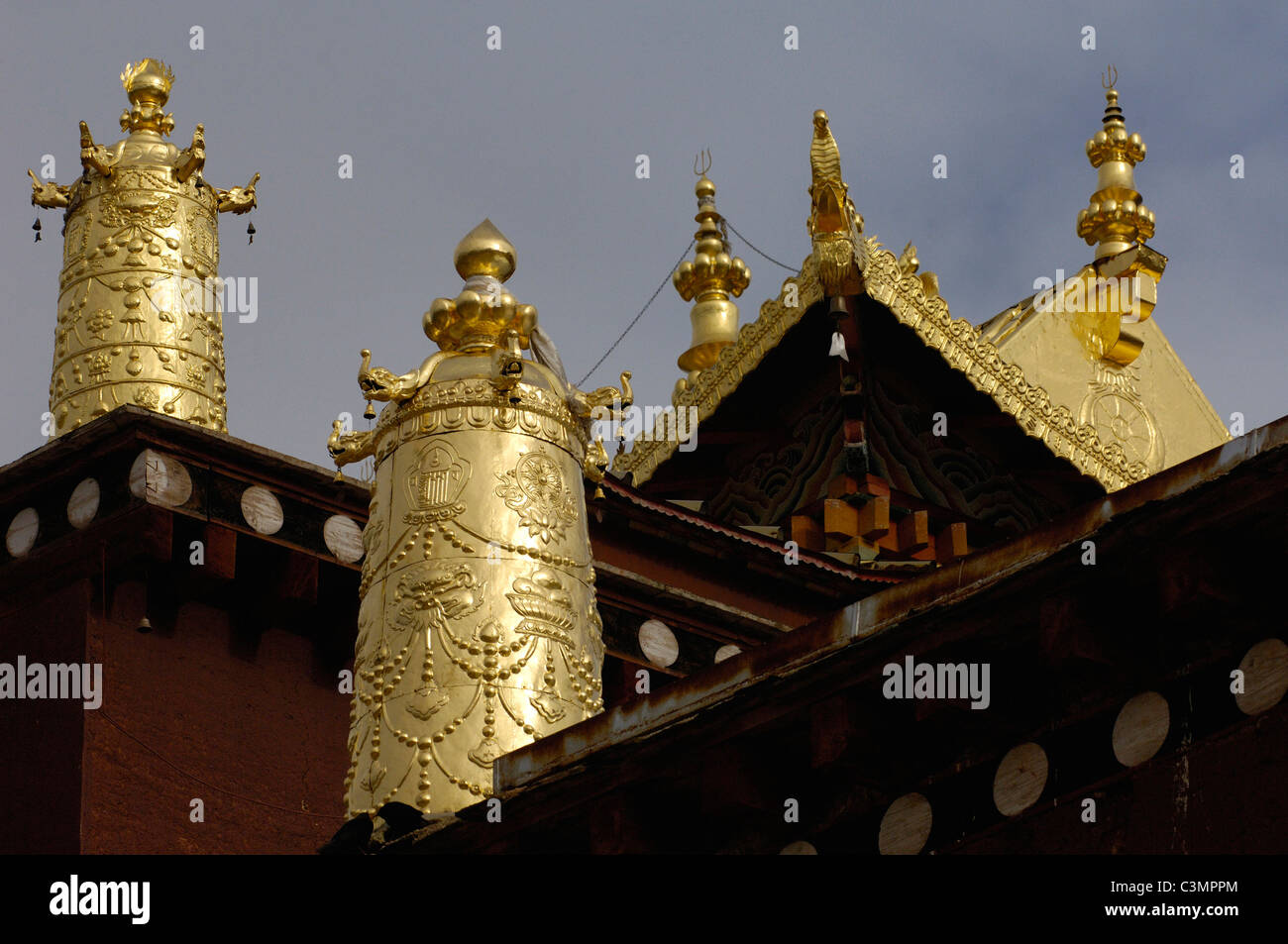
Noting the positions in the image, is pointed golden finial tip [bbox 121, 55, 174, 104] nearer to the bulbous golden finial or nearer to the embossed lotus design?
the bulbous golden finial

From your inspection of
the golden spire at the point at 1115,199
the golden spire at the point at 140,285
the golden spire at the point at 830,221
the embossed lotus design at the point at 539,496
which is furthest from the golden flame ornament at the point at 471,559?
the golden spire at the point at 1115,199

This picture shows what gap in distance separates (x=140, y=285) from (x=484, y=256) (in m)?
3.63

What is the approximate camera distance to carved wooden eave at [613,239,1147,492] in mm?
17125

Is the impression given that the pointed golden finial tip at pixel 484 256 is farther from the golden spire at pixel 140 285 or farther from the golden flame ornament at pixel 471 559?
the golden spire at pixel 140 285

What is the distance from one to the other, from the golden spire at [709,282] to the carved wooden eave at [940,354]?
6.91 feet

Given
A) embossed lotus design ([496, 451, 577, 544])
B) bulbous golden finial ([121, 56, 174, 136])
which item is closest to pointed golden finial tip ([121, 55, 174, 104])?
bulbous golden finial ([121, 56, 174, 136])

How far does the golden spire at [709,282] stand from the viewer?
21.1 m

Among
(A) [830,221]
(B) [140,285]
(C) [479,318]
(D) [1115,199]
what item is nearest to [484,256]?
(C) [479,318]

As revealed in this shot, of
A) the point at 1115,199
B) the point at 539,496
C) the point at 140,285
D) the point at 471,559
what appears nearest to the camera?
the point at 471,559

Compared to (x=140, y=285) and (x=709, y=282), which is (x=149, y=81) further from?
(x=709, y=282)

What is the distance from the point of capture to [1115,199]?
20328mm

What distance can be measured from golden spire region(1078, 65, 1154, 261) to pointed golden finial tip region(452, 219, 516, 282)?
987cm
